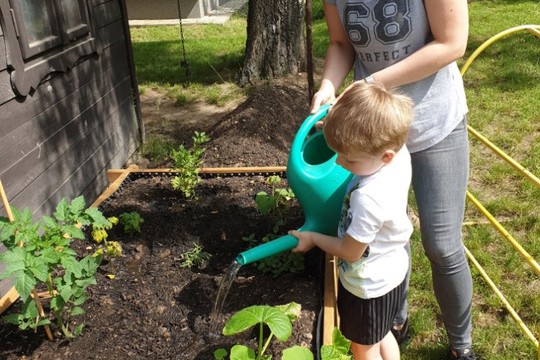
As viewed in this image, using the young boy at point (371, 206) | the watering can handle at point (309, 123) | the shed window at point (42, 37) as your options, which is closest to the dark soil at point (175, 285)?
the young boy at point (371, 206)

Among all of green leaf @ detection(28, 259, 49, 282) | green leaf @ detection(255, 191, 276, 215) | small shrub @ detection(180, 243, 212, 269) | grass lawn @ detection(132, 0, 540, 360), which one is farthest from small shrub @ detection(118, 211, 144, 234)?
grass lawn @ detection(132, 0, 540, 360)

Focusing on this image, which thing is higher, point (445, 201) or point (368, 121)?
point (368, 121)

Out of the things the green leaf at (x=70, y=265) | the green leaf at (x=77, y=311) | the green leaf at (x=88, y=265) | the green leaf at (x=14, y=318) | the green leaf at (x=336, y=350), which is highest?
the green leaf at (x=70, y=265)

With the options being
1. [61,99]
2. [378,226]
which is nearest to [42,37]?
[61,99]

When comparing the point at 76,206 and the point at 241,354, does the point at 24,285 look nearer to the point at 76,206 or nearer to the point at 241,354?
the point at 76,206

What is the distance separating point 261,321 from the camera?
147 centimetres

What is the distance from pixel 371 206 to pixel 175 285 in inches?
47.5

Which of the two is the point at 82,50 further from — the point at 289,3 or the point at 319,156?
the point at 289,3

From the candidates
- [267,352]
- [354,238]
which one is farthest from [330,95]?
[267,352]

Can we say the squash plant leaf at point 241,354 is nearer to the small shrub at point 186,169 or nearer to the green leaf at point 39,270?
the green leaf at point 39,270

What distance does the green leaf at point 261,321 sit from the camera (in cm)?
144

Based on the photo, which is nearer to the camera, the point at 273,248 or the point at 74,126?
the point at 273,248

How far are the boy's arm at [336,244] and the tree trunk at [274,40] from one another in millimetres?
3977

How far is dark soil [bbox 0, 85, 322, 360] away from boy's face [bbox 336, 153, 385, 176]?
79cm
